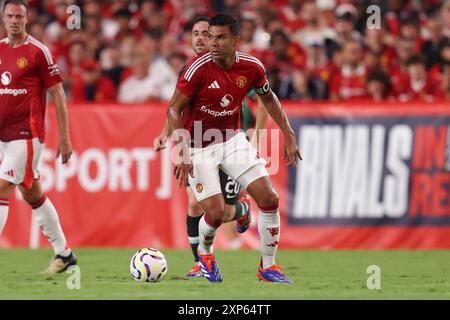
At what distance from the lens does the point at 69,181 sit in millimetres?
14461

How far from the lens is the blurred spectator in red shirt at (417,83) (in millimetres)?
15008

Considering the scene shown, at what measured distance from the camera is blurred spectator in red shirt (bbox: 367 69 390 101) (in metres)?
14.8

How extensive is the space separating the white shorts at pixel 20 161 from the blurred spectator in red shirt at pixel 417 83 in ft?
21.8

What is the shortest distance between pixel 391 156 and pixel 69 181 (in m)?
4.41

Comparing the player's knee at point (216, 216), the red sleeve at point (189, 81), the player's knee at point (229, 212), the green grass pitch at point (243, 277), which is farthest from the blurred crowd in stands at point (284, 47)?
the red sleeve at point (189, 81)

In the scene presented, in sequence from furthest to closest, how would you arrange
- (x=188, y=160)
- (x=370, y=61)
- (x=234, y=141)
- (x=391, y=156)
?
(x=370, y=61) → (x=391, y=156) → (x=234, y=141) → (x=188, y=160)

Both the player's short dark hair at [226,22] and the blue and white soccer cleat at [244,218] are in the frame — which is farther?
the blue and white soccer cleat at [244,218]

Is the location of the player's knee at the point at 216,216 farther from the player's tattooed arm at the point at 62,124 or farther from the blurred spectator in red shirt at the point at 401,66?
the blurred spectator in red shirt at the point at 401,66

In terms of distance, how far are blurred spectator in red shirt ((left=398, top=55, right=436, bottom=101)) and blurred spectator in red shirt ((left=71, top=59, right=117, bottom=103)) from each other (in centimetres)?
450

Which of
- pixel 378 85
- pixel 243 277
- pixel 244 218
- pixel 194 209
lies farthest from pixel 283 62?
pixel 243 277

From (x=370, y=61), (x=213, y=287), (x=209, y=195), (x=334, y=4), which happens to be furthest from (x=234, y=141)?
(x=334, y=4)

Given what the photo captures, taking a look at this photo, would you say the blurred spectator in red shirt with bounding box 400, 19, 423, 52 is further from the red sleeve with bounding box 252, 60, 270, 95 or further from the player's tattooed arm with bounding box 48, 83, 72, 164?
the player's tattooed arm with bounding box 48, 83, 72, 164

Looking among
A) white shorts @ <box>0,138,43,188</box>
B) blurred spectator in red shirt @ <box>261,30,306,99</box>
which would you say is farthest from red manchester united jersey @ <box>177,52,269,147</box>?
blurred spectator in red shirt @ <box>261,30,306,99</box>

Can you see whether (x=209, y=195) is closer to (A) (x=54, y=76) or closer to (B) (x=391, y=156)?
(A) (x=54, y=76)
